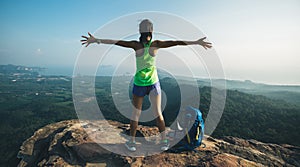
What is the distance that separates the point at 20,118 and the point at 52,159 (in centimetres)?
9236

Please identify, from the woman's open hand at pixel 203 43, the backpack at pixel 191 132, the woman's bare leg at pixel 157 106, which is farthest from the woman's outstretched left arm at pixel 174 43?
the backpack at pixel 191 132

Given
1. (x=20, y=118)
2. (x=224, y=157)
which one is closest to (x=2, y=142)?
(x=20, y=118)

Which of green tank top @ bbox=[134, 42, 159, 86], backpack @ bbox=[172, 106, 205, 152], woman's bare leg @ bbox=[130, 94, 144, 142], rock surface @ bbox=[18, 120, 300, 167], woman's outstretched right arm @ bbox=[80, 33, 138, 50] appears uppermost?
woman's outstretched right arm @ bbox=[80, 33, 138, 50]

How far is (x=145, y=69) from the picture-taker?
4074 millimetres

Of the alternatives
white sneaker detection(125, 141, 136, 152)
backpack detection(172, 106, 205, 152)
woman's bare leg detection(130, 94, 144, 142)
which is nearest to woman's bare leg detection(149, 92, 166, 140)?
woman's bare leg detection(130, 94, 144, 142)

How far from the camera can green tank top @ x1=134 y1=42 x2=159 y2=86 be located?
4027mm

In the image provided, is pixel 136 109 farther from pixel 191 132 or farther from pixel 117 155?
pixel 191 132

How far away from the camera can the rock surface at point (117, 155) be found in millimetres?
4273

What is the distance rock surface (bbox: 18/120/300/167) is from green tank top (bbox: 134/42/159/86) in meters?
2.12

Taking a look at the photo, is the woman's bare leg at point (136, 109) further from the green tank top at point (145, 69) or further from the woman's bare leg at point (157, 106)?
the green tank top at point (145, 69)

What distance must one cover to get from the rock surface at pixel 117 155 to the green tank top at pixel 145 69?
2123 millimetres

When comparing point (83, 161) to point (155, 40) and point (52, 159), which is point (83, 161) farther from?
point (155, 40)

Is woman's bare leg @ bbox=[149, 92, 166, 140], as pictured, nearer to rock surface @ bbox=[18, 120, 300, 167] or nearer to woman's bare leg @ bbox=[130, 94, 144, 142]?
woman's bare leg @ bbox=[130, 94, 144, 142]

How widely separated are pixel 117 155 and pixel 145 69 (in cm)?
258
